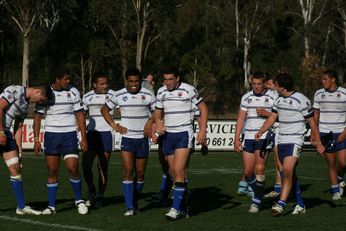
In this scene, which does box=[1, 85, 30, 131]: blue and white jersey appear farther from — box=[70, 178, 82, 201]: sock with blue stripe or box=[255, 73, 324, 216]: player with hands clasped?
box=[255, 73, 324, 216]: player with hands clasped

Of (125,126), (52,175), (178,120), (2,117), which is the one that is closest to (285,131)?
(178,120)

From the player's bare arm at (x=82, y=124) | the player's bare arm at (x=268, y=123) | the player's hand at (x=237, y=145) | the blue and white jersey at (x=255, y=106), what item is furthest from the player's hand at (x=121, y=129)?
the blue and white jersey at (x=255, y=106)

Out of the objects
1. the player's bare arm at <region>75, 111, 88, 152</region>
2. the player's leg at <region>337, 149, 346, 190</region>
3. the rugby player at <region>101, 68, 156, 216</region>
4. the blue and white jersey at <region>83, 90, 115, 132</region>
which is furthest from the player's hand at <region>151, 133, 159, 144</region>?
the player's leg at <region>337, 149, 346, 190</region>

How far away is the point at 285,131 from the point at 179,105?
1.63m

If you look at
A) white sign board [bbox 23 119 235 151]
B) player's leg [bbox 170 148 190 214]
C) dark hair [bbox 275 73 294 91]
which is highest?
dark hair [bbox 275 73 294 91]

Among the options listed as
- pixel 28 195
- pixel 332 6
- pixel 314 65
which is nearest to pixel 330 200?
pixel 28 195

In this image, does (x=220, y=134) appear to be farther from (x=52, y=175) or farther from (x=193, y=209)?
(x=52, y=175)

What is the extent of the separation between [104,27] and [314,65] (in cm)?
1968

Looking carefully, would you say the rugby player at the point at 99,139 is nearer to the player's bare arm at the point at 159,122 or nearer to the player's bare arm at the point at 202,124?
the player's bare arm at the point at 159,122

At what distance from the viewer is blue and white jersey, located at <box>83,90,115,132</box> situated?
1421 centimetres

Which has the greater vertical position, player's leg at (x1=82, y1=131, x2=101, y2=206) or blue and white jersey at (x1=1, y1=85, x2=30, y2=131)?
blue and white jersey at (x1=1, y1=85, x2=30, y2=131)

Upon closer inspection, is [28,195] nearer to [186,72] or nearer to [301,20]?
[301,20]

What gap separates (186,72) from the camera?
256 ft

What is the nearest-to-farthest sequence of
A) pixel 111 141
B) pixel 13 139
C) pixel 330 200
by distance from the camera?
pixel 13 139 < pixel 111 141 < pixel 330 200
